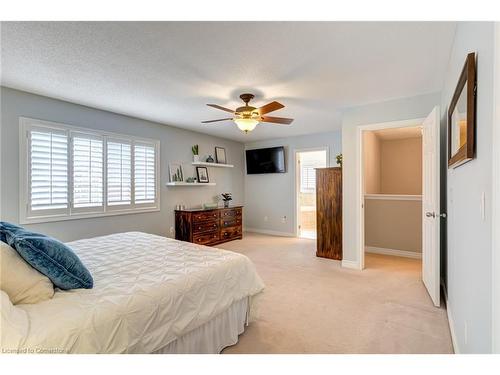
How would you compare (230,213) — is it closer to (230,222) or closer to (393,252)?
(230,222)

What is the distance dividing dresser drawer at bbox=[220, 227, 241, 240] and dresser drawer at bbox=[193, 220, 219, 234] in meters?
0.21

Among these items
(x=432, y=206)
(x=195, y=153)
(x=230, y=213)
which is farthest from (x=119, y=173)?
(x=432, y=206)

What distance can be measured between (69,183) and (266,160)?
165 inches

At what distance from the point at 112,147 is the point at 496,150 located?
14.3 ft

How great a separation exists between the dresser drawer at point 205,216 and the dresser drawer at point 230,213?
0.17 m

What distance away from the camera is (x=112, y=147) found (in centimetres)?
398

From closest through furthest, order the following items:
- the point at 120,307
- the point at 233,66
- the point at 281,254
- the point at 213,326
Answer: the point at 120,307 < the point at 213,326 < the point at 233,66 < the point at 281,254

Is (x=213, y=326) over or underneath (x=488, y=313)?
underneath

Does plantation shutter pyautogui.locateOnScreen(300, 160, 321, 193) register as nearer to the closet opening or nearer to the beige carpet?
the closet opening

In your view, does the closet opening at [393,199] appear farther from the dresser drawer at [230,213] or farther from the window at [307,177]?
the dresser drawer at [230,213]

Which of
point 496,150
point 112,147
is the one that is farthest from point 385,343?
point 112,147

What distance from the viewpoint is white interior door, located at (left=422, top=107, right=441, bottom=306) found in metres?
2.52

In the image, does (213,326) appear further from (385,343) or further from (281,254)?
(281,254)

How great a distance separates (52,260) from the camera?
1.40 meters
